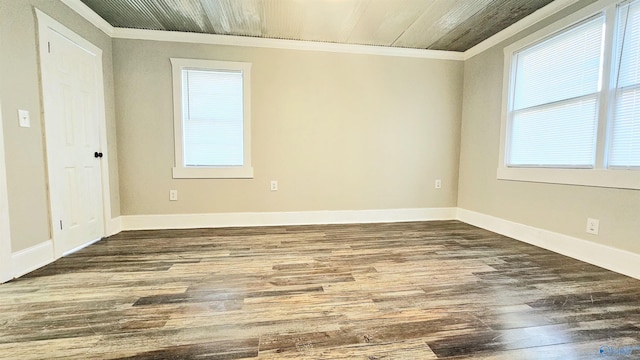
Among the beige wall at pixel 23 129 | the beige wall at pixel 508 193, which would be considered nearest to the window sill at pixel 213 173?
the beige wall at pixel 23 129

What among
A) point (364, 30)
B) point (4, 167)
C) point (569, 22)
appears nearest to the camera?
point (4, 167)

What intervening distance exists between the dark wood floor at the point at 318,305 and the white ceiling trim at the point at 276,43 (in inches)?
97.0

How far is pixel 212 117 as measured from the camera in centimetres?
338

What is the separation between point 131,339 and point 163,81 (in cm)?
298

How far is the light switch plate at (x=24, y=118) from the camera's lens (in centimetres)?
200

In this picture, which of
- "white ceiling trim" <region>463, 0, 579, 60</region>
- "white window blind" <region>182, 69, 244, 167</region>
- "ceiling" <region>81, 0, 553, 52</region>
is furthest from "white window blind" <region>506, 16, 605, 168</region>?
"white window blind" <region>182, 69, 244, 167</region>

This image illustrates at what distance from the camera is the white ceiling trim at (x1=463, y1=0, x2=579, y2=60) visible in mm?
2547

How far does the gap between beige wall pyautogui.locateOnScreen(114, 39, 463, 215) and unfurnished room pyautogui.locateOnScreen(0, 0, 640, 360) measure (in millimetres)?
29

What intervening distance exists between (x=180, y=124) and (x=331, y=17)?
2.20 m

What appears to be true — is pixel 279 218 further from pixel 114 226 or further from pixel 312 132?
pixel 114 226

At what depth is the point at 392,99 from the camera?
3.76 meters

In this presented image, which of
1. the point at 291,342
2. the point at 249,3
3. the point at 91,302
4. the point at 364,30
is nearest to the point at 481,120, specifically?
the point at 364,30

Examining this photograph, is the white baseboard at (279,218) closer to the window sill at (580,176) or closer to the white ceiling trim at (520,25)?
the window sill at (580,176)

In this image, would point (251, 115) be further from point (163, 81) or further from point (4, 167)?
point (4, 167)
